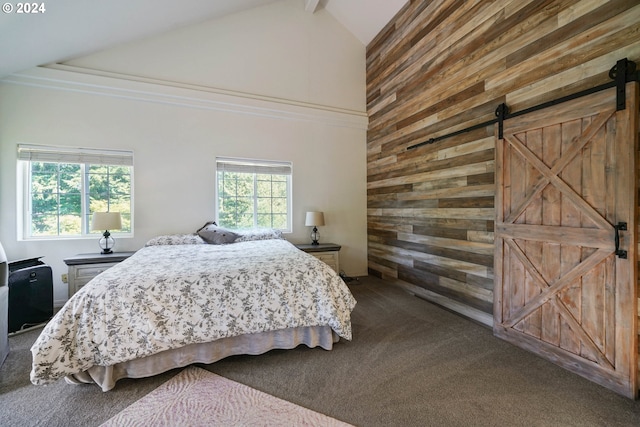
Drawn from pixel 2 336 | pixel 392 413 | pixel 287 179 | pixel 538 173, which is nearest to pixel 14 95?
pixel 2 336

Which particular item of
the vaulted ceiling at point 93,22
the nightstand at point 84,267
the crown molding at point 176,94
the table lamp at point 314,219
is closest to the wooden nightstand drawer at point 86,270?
the nightstand at point 84,267

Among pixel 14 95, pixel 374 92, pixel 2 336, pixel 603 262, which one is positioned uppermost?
pixel 374 92

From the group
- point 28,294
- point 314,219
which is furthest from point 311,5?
point 28,294

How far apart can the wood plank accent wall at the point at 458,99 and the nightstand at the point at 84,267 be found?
3840 mm

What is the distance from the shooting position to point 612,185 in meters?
1.81

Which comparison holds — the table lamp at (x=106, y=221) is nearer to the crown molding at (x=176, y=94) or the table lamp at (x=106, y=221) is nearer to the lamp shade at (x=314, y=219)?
the crown molding at (x=176, y=94)

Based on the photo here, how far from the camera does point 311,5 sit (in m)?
4.38

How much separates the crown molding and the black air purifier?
2217 millimetres

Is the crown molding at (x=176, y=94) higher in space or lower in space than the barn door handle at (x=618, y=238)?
higher

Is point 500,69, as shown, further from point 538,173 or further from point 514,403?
point 514,403

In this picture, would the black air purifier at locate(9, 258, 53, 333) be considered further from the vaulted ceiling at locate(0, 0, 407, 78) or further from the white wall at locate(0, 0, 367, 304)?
the vaulted ceiling at locate(0, 0, 407, 78)

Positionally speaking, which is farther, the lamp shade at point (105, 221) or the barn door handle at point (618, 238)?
the lamp shade at point (105, 221)

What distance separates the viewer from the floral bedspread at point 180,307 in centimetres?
173

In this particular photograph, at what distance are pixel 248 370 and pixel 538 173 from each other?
286cm
